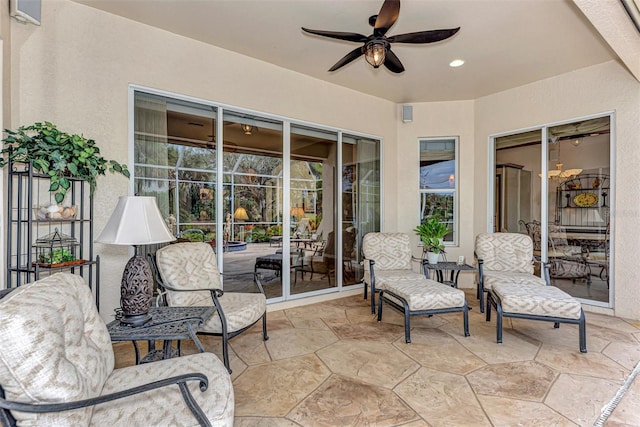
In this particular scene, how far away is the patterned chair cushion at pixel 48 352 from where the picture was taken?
1.11 metres

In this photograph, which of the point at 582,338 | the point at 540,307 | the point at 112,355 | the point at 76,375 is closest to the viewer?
the point at 76,375

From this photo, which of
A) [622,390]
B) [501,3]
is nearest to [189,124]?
[501,3]

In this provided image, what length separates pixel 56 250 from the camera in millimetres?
2750

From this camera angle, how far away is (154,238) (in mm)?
2156

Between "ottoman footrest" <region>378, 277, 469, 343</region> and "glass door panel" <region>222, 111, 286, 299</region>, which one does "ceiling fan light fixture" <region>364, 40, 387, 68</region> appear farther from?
"ottoman footrest" <region>378, 277, 469, 343</region>

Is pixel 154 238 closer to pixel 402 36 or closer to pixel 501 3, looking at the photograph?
pixel 402 36

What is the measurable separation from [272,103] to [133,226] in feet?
9.02

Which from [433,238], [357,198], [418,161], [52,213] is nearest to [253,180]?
[357,198]

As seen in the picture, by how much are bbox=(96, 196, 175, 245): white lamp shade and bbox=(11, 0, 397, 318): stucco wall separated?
128 centimetres

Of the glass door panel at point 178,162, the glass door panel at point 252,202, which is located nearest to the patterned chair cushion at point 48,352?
the glass door panel at point 178,162

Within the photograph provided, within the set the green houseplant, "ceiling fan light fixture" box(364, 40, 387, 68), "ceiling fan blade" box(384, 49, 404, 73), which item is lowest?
the green houseplant

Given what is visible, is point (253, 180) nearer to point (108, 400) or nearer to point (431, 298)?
point (431, 298)

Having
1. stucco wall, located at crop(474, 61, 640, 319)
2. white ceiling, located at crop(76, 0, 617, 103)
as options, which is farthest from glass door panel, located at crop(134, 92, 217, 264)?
stucco wall, located at crop(474, 61, 640, 319)

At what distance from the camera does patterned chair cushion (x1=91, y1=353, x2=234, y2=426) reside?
135 cm
